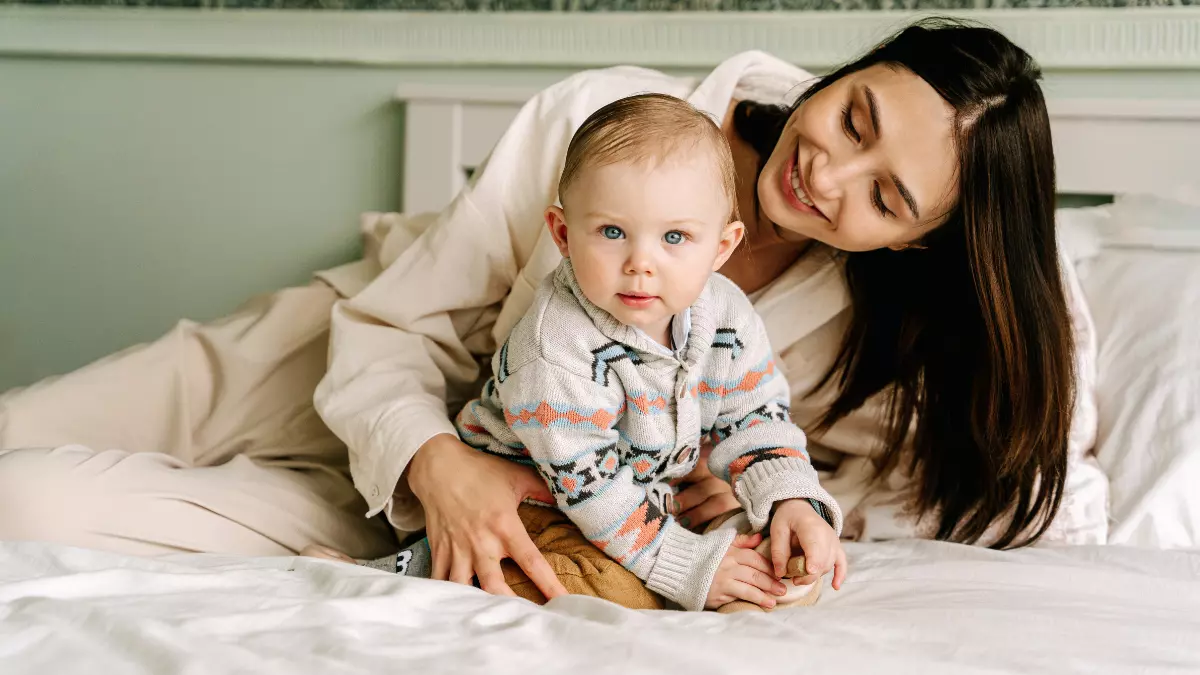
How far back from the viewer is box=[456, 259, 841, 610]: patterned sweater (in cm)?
94

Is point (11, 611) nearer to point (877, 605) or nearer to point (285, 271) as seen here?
point (877, 605)

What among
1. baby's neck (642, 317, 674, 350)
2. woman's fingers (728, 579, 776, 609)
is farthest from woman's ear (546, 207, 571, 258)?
woman's fingers (728, 579, 776, 609)

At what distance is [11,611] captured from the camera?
75 centimetres

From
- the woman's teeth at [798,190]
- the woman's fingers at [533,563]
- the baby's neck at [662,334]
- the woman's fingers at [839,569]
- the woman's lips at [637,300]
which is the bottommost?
the woman's fingers at [533,563]

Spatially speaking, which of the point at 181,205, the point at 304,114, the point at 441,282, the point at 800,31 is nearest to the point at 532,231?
the point at 441,282

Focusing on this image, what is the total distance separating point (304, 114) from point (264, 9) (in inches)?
7.9

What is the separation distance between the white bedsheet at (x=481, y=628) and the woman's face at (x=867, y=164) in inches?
15.4

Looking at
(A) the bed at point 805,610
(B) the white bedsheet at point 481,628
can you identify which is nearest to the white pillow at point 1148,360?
(A) the bed at point 805,610

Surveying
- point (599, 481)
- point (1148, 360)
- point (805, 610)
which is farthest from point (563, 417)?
point (1148, 360)

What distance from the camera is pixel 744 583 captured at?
0.94 metres

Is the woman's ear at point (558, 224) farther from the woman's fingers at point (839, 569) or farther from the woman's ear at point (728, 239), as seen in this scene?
the woman's fingers at point (839, 569)

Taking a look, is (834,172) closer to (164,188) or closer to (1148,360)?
(1148,360)

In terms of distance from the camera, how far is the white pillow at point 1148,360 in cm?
122

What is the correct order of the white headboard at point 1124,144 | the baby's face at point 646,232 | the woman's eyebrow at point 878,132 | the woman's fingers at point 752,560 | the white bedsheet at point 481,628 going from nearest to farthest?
the white bedsheet at point 481,628 < the baby's face at point 646,232 < the woman's fingers at point 752,560 < the woman's eyebrow at point 878,132 < the white headboard at point 1124,144
